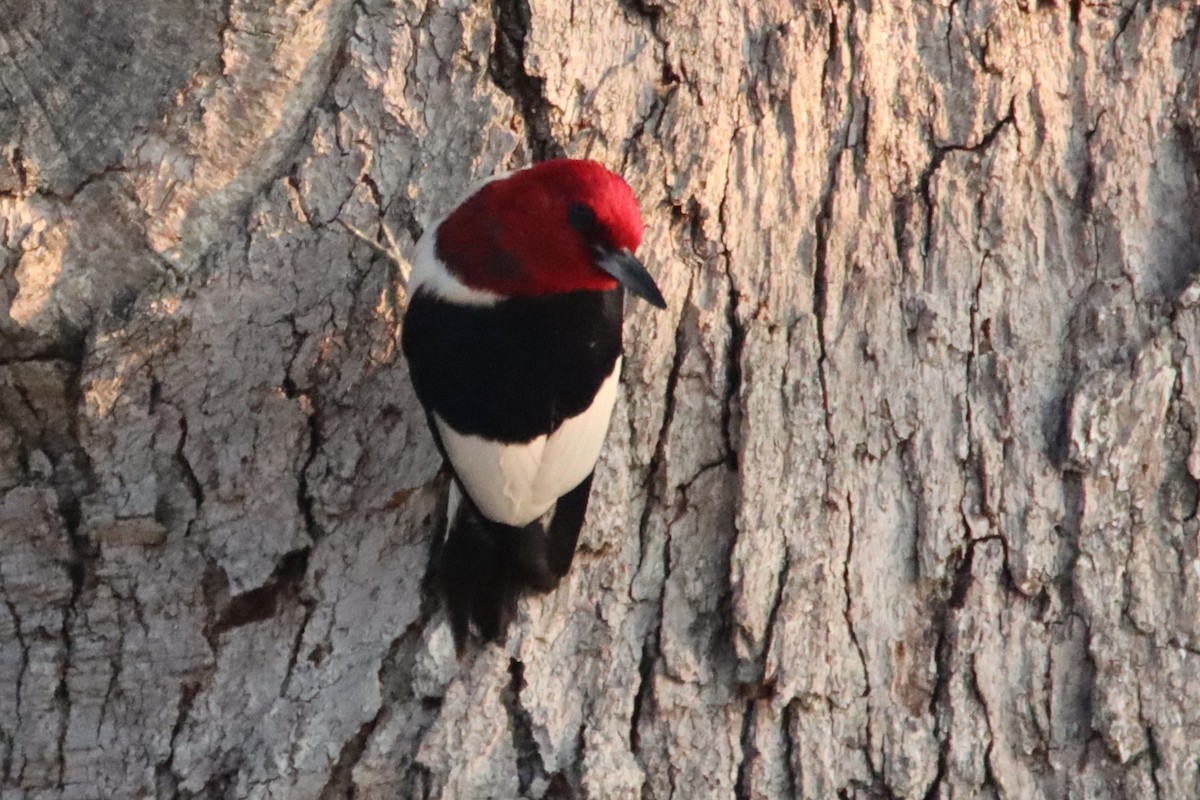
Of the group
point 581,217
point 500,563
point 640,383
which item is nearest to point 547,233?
point 581,217

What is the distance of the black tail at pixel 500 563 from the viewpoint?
2.64 m

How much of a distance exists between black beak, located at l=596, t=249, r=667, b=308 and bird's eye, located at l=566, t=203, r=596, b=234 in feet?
0.22

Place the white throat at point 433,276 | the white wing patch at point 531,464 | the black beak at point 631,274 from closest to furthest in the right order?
1. the black beak at point 631,274
2. the white wing patch at point 531,464
3. the white throat at point 433,276

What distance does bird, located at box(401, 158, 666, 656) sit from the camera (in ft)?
8.79

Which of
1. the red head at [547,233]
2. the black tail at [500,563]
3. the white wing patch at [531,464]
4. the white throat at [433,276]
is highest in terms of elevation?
the red head at [547,233]

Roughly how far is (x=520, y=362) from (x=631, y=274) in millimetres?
338

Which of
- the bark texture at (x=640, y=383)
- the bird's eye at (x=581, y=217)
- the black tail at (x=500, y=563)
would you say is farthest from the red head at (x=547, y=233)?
the black tail at (x=500, y=563)

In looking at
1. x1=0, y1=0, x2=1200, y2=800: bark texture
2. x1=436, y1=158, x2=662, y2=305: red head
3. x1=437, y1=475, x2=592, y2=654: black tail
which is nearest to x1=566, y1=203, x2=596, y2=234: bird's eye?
x1=436, y1=158, x2=662, y2=305: red head

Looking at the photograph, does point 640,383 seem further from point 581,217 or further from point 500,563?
point 500,563

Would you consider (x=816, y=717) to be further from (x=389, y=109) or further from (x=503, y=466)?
(x=389, y=109)

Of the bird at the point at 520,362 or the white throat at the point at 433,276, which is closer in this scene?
the bird at the point at 520,362

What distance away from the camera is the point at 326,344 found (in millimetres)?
2861

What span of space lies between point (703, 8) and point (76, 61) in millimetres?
1299

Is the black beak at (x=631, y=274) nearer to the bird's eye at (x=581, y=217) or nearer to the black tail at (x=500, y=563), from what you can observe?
the bird's eye at (x=581, y=217)
